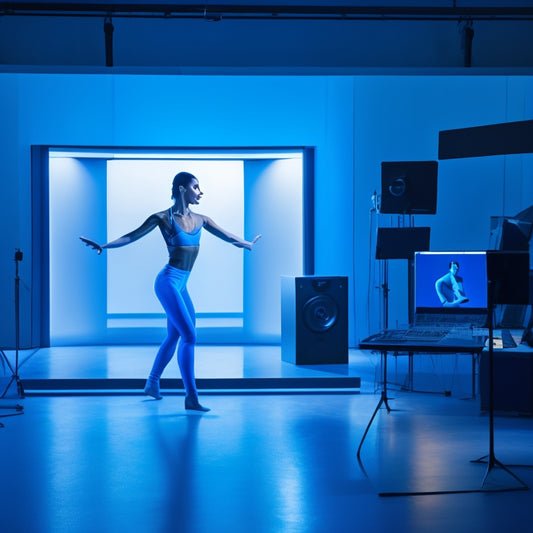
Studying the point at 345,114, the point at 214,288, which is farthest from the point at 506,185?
the point at 214,288

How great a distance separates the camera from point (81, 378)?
7.09m

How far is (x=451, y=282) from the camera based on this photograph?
231 inches

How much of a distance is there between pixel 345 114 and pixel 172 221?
4159mm

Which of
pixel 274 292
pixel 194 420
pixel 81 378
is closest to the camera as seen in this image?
pixel 194 420

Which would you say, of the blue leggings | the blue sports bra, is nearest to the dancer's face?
the blue sports bra

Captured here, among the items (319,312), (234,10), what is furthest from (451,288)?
(234,10)

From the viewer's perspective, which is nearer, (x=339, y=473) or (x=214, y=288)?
(x=339, y=473)

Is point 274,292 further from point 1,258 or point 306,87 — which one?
point 1,258

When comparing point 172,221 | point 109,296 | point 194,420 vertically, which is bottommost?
point 194,420

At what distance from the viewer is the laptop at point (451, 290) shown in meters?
5.77

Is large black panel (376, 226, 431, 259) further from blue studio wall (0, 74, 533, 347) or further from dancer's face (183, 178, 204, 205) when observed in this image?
blue studio wall (0, 74, 533, 347)

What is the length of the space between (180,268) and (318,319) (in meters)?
2.22

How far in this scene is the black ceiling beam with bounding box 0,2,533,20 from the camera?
321 inches

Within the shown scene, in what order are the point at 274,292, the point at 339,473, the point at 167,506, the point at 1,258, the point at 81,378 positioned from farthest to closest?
the point at 274,292 < the point at 1,258 < the point at 81,378 < the point at 339,473 < the point at 167,506
